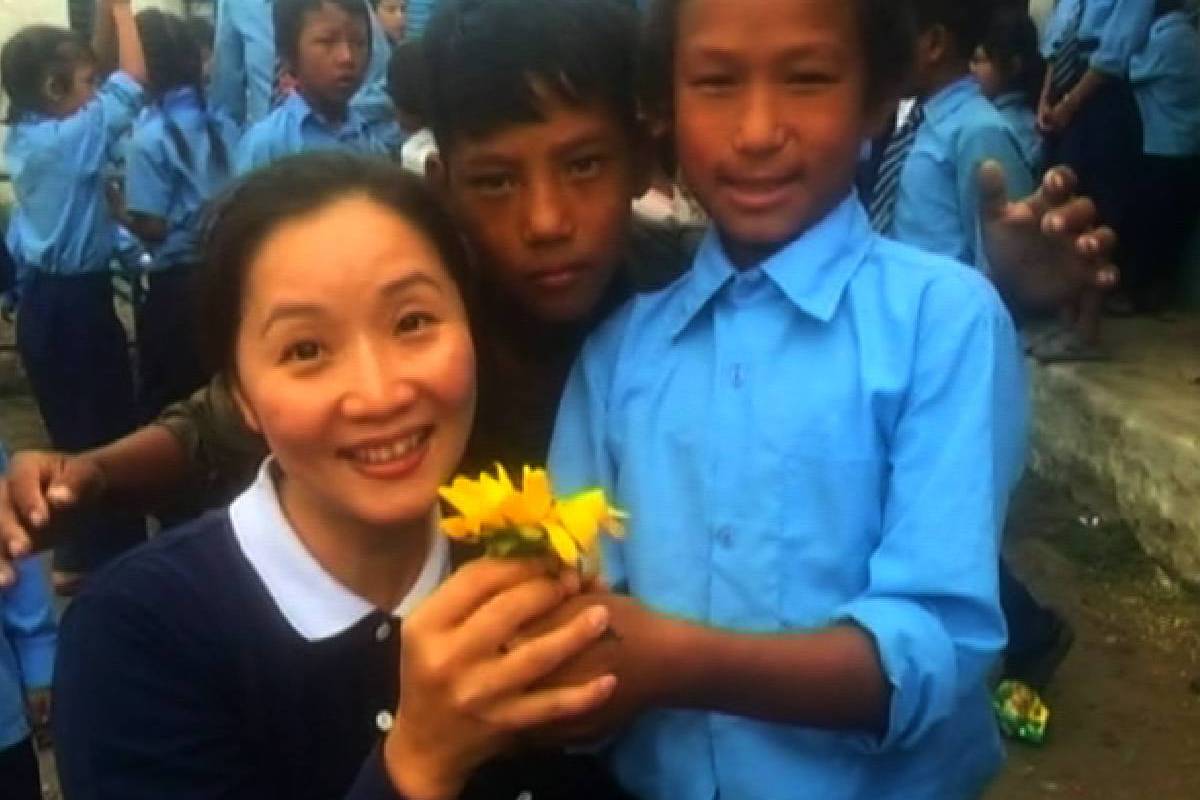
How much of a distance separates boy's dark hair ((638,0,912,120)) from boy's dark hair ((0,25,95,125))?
501 cm

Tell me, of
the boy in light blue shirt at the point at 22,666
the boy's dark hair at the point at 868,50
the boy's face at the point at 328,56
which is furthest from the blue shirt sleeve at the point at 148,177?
the boy's dark hair at the point at 868,50

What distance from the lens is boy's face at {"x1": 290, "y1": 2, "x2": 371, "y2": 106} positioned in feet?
18.9

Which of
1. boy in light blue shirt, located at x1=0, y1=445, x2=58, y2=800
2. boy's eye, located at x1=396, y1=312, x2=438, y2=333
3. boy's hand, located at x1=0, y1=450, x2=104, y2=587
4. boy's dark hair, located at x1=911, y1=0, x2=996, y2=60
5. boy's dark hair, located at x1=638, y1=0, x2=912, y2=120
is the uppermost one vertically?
boy's dark hair, located at x1=638, y1=0, x2=912, y2=120

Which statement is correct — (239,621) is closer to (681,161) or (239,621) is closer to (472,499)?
(472,499)

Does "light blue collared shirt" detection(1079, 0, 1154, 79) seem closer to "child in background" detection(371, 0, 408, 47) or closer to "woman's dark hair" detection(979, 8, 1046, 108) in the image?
"woman's dark hair" detection(979, 8, 1046, 108)

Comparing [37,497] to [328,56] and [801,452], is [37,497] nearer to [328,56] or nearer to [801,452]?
[801,452]

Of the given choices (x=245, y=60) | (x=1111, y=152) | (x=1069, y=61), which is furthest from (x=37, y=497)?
(x=1069, y=61)

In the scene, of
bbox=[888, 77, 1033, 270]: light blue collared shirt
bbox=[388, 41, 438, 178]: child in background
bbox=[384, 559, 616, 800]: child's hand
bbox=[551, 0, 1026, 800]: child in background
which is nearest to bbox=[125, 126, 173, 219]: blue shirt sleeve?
bbox=[388, 41, 438, 178]: child in background

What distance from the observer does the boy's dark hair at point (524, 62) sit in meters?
1.98

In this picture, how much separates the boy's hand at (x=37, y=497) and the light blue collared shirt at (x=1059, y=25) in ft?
20.8

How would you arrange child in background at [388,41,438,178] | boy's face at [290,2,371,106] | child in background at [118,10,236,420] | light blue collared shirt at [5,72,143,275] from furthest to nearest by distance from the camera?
light blue collared shirt at [5,72,143,275] < child in background at [118,10,236,420] < boy's face at [290,2,371,106] < child in background at [388,41,438,178]

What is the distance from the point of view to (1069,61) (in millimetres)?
7625

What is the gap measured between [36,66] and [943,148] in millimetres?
3713

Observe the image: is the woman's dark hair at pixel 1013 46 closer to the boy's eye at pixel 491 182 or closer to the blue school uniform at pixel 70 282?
the blue school uniform at pixel 70 282
